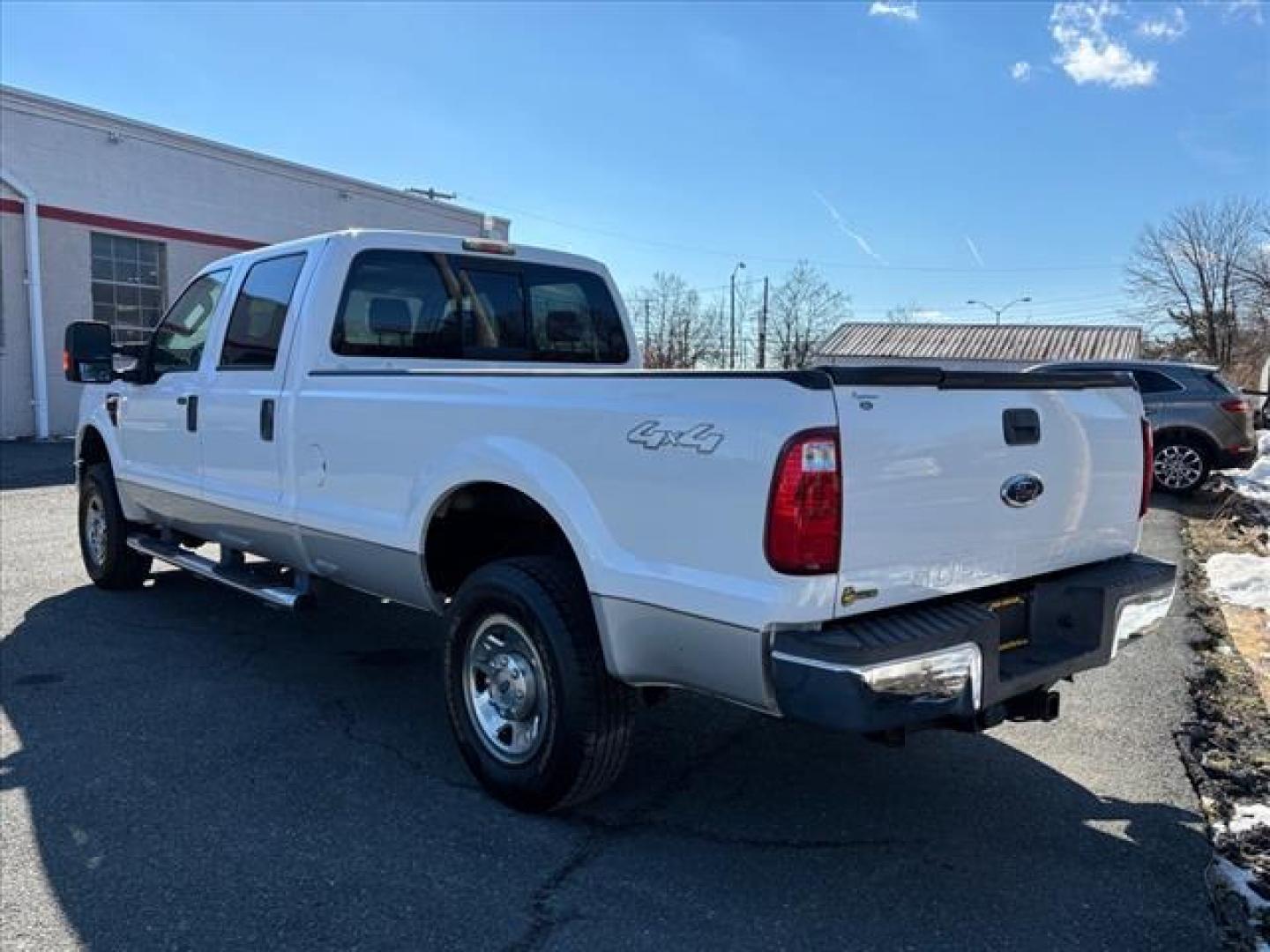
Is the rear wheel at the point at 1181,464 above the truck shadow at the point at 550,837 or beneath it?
above

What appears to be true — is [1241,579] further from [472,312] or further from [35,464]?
[35,464]

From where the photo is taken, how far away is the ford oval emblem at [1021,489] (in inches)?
123

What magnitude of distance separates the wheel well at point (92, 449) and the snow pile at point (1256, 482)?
10.6m

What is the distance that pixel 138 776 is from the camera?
12.7 ft

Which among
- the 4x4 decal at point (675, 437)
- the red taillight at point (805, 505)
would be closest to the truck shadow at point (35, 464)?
the 4x4 decal at point (675, 437)

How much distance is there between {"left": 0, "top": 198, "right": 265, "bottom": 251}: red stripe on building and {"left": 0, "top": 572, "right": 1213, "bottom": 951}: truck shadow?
14780 mm

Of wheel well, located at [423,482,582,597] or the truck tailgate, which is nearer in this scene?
the truck tailgate

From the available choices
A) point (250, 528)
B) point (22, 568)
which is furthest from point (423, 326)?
point (22, 568)

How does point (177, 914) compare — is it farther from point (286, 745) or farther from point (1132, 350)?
point (1132, 350)

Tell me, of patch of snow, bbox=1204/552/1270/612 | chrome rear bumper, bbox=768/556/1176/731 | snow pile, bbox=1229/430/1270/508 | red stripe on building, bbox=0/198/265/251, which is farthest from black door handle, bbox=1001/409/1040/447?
red stripe on building, bbox=0/198/265/251

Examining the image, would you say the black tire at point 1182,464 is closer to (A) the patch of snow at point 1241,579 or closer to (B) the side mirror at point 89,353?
(A) the patch of snow at point 1241,579

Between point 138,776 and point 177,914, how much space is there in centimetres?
112

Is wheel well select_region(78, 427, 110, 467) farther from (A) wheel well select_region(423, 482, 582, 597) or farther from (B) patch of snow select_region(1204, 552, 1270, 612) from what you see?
(B) patch of snow select_region(1204, 552, 1270, 612)

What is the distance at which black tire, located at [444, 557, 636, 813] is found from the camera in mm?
3295
